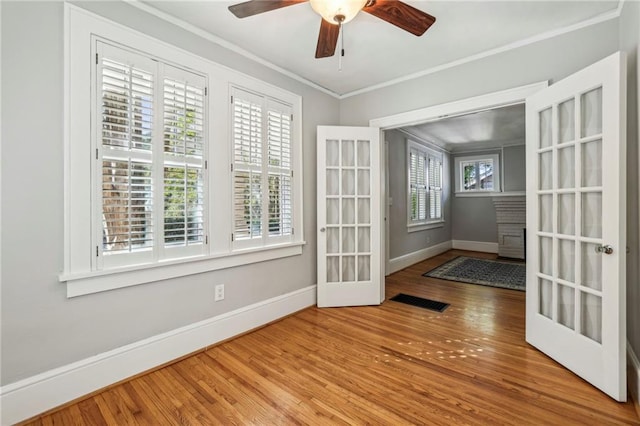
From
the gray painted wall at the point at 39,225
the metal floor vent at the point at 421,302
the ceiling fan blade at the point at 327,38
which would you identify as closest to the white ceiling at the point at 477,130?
the metal floor vent at the point at 421,302

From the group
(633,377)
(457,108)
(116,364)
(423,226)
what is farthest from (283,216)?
(423,226)

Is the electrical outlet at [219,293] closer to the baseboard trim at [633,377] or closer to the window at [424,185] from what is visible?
the baseboard trim at [633,377]

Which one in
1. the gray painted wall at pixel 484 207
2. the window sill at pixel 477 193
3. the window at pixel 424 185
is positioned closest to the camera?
the window at pixel 424 185

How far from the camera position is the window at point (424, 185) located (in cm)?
565

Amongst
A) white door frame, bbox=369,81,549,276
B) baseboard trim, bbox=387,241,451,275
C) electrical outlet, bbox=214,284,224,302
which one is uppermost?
white door frame, bbox=369,81,549,276

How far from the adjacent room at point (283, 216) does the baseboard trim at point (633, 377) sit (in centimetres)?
2

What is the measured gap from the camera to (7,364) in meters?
1.56

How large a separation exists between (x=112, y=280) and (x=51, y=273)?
31 cm

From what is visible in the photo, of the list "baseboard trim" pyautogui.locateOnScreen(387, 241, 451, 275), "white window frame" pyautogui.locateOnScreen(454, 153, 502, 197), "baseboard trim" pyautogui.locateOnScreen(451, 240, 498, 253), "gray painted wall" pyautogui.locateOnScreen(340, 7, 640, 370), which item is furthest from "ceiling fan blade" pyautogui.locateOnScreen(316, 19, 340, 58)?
"baseboard trim" pyautogui.locateOnScreen(451, 240, 498, 253)

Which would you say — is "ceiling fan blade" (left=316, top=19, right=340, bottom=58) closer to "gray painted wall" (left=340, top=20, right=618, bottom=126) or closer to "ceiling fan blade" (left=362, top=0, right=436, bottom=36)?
"ceiling fan blade" (left=362, top=0, right=436, bottom=36)

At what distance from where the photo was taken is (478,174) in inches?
281

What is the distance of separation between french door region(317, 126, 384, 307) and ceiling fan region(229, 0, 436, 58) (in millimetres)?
1431

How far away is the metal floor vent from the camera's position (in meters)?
3.30

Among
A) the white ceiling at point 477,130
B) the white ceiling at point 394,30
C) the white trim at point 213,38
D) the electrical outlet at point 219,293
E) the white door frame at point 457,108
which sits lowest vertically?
the electrical outlet at point 219,293
